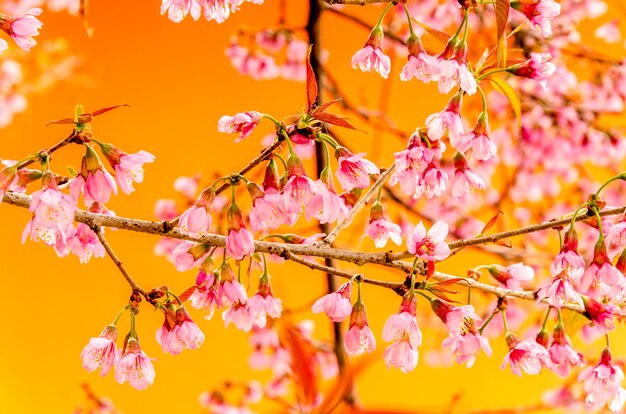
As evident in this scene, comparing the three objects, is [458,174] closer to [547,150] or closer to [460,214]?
A: [460,214]

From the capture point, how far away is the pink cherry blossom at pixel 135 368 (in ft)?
3.27

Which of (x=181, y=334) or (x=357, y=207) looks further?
(x=357, y=207)

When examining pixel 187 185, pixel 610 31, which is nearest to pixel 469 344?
pixel 187 185

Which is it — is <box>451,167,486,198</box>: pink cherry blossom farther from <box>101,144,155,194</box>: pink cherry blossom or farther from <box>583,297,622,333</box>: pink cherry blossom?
<box>101,144,155,194</box>: pink cherry blossom

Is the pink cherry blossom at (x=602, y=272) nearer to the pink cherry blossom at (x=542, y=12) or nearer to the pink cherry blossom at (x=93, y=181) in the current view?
the pink cherry blossom at (x=542, y=12)

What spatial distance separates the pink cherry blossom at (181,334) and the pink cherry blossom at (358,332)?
0.21 metres

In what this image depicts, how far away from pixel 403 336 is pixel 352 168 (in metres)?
0.25

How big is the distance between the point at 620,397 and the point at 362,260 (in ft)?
1.69

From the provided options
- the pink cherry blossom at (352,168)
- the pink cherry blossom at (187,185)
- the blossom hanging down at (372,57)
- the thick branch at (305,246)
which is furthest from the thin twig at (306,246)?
the pink cherry blossom at (187,185)

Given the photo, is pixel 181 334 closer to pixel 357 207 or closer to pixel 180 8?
pixel 357 207

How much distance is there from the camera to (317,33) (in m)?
1.80

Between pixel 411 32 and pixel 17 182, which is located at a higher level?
pixel 411 32

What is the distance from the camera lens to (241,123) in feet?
3.19

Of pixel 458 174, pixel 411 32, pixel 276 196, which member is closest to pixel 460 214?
pixel 458 174
